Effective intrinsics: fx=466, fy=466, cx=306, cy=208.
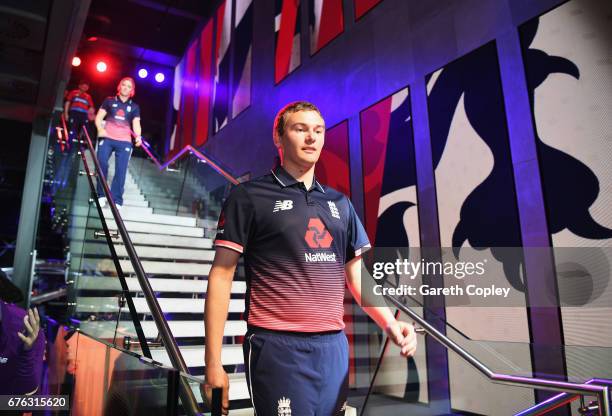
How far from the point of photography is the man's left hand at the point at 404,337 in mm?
1459

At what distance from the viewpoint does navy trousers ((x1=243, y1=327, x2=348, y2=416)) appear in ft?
4.50

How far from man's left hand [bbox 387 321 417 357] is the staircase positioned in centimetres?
65

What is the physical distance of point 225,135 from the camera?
994 cm

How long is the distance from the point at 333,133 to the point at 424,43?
1697 millimetres

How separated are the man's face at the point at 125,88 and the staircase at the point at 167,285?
1.45 metres

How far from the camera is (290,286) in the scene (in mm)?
1505

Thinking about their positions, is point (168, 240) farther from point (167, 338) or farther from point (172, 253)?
point (167, 338)

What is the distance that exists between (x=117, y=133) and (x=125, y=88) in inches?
26.2

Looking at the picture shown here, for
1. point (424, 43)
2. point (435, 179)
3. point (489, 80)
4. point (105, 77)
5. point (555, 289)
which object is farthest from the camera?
point (105, 77)

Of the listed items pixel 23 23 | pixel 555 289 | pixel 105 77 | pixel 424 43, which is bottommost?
pixel 555 289

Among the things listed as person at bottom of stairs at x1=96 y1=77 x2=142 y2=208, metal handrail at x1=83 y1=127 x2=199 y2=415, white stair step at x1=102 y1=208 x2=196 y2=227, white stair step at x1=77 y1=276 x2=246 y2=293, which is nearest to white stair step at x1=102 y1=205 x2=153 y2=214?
white stair step at x1=102 y1=208 x2=196 y2=227

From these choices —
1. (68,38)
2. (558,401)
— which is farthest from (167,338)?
(68,38)

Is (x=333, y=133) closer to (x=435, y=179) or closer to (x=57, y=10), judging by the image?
(x=435, y=179)

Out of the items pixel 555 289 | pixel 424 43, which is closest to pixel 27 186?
pixel 424 43
